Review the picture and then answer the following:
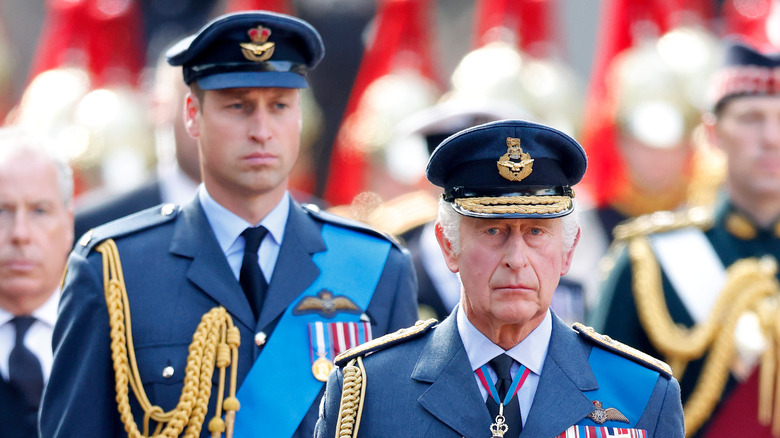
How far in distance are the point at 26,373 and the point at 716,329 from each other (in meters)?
2.55

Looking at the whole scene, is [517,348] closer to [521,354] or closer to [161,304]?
[521,354]

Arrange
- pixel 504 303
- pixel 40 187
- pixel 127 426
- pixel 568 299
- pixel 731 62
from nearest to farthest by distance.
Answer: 1. pixel 504 303
2. pixel 127 426
3. pixel 40 187
4. pixel 731 62
5. pixel 568 299

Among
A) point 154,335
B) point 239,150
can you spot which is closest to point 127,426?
point 154,335

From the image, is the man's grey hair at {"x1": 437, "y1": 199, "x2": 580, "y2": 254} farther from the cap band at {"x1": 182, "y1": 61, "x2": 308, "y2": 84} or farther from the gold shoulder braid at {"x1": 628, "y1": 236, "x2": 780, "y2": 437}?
the gold shoulder braid at {"x1": 628, "y1": 236, "x2": 780, "y2": 437}

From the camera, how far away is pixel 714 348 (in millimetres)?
5922

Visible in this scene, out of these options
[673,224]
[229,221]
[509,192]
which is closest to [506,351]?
[509,192]

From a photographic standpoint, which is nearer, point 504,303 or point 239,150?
point 504,303

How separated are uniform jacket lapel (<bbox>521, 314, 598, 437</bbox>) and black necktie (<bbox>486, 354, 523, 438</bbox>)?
1.0 inches

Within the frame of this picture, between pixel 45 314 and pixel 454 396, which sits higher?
pixel 45 314

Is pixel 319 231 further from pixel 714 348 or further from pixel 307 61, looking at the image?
pixel 714 348

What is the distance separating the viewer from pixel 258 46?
15.1ft

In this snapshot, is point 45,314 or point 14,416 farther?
point 45,314

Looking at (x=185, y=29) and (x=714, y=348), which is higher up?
(x=185, y=29)

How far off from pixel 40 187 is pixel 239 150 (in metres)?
1.11
